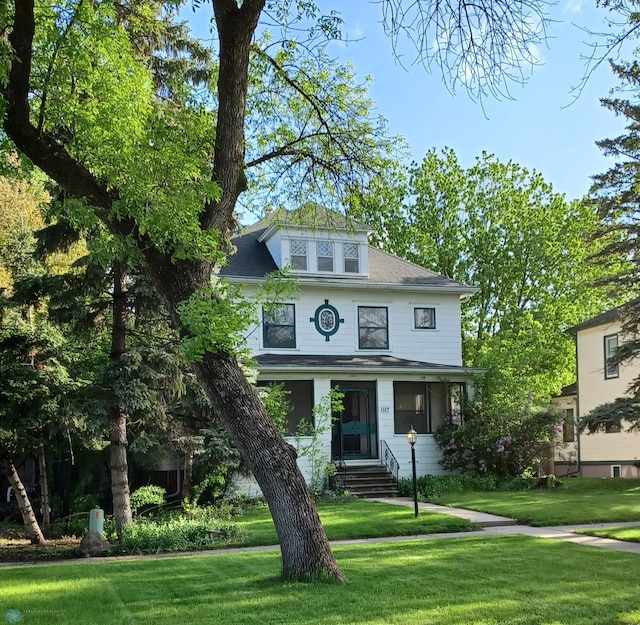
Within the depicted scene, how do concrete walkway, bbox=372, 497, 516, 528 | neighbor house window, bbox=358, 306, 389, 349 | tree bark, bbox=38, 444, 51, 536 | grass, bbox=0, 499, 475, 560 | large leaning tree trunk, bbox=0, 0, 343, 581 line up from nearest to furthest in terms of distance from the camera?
large leaning tree trunk, bbox=0, 0, 343, 581, grass, bbox=0, 499, 475, 560, concrete walkway, bbox=372, 497, 516, 528, tree bark, bbox=38, 444, 51, 536, neighbor house window, bbox=358, 306, 389, 349

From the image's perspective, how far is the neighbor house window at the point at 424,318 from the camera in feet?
74.8

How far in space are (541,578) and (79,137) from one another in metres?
7.15

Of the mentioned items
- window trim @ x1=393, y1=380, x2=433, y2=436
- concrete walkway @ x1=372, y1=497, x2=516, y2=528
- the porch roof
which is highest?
the porch roof

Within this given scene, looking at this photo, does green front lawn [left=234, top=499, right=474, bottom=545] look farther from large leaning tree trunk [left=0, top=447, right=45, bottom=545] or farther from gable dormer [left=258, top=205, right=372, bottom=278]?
gable dormer [left=258, top=205, right=372, bottom=278]

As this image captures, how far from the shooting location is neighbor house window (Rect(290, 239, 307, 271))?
71.4 ft

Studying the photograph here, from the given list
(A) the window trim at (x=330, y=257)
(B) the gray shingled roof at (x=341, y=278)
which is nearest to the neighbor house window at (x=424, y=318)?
(B) the gray shingled roof at (x=341, y=278)

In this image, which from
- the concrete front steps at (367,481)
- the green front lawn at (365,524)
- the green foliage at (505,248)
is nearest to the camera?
the green front lawn at (365,524)

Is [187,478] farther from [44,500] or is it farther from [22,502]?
[22,502]

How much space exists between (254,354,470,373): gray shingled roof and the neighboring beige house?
5.20 metres

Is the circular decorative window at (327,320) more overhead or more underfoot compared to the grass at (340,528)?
more overhead

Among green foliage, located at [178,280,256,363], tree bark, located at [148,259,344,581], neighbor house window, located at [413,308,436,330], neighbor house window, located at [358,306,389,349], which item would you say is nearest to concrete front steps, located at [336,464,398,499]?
neighbor house window, located at [358,306,389,349]

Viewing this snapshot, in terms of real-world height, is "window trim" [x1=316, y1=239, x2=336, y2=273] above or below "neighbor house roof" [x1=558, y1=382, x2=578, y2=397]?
above

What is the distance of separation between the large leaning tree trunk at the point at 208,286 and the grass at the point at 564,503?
293 inches

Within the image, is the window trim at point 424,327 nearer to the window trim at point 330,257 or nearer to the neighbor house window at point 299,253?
the window trim at point 330,257
